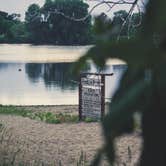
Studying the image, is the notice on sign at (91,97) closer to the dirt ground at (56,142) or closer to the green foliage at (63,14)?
the dirt ground at (56,142)

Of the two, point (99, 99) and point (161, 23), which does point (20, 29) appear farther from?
point (161, 23)

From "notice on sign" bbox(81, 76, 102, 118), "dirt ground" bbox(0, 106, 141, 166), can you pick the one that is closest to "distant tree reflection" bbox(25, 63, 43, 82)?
"notice on sign" bbox(81, 76, 102, 118)

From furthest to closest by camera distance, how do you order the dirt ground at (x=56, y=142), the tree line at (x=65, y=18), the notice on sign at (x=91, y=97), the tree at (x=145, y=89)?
the notice on sign at (x=91, y=97), the dirt ground at (x=56, y=142), the tree line at (x=65, y=18), the tree at (x=145, y=89)

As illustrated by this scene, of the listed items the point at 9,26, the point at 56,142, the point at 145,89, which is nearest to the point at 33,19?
the point at 56,142

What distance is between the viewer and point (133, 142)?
10.5m

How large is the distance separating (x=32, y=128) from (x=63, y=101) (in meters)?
11.0

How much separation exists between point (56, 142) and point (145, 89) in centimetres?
1042

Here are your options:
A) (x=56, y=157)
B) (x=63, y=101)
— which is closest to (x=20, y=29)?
(x=63, y=101)

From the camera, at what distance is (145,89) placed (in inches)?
27.3

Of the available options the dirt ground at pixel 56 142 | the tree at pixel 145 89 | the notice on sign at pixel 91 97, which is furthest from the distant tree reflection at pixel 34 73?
the tree at pixel 145 89

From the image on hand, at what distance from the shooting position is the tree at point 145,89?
667 mm

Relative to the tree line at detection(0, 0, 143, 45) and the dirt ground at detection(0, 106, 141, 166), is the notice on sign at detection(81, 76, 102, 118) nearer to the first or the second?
the dirt ground at detection(0, 106, 141, 166)

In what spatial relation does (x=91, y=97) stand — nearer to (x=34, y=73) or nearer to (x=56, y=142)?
(x=56, y=142)

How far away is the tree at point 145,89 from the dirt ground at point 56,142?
675 cm
